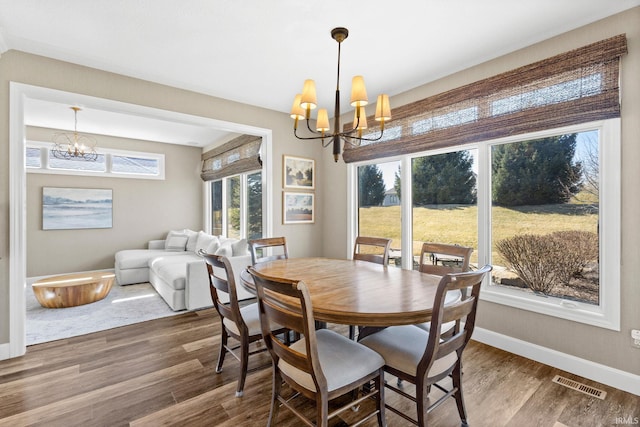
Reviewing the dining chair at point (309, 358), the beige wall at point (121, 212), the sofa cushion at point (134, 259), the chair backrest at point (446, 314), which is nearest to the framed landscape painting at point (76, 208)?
the beige wall at point (121, 212)

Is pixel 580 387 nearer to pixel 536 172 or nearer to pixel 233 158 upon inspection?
Result: pixel 536 172

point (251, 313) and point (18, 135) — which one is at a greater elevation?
point (18, 135)

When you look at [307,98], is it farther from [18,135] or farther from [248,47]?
[18,135]

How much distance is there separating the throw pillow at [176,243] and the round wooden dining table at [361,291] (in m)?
3.98

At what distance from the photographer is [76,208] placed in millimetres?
5641

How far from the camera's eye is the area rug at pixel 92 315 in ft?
10.2

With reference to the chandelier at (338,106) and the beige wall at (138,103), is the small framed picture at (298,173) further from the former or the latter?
the chandelier at (338,106)

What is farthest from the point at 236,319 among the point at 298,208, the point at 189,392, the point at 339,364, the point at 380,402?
the point at 298,208

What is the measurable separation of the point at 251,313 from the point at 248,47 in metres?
2.30

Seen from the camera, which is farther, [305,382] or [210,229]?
[210,229]

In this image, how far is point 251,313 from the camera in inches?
A: 89.0

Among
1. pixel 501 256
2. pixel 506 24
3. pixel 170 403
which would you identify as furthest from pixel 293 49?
pixel 170 403

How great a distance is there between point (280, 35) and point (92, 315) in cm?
382

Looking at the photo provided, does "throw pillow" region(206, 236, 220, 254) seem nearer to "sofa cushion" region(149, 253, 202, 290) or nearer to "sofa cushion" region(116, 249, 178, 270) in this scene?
"sofa cushion" region(149, 253, 202, 290)
